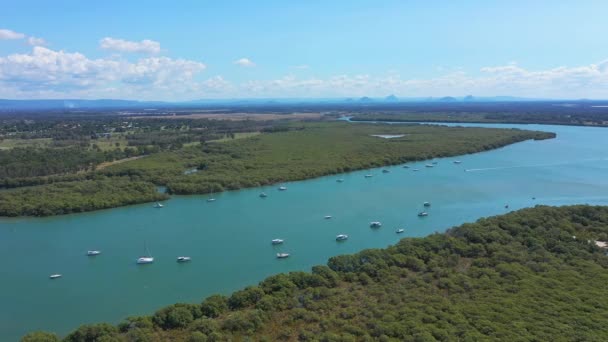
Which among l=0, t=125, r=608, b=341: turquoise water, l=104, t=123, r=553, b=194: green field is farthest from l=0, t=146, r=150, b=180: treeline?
l=0, t=125, r=608, b=341: turquoise water

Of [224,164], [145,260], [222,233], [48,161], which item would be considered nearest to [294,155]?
[224,164]

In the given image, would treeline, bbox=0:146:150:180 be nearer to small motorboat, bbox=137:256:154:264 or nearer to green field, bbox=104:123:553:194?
green field, bbox=104:123:553:194

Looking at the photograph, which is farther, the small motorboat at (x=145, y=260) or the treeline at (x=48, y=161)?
the treeline at (x=48, y=161)

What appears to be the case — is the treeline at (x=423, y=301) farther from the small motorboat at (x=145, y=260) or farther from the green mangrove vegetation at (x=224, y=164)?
the green mangrove vegetation at (x=224, y=164)

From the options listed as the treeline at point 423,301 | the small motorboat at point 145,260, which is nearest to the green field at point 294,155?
the small motorboat at point 145,260

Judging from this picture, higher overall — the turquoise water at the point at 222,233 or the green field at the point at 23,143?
the green field at the point at 23,143

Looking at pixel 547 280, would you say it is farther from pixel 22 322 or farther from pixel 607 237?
pixel 22 322

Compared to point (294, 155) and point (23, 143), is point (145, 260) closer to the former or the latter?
point (294, 155)
